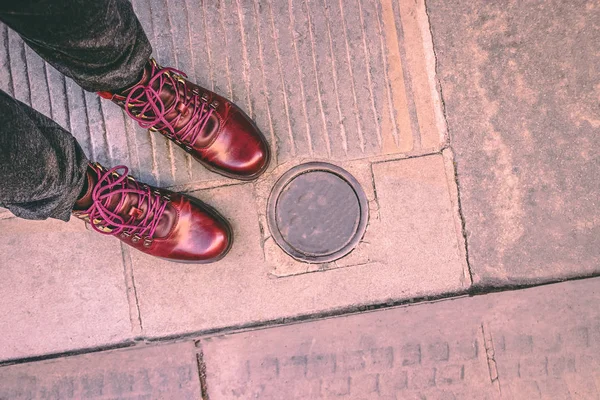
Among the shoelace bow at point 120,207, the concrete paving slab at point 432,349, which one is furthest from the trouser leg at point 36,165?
the concrete paving slab at point 432,349

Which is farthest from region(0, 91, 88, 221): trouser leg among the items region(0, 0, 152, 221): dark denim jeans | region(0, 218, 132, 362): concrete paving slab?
region(0, 218, 132, 362): concrete paving slab

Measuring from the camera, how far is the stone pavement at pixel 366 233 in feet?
6.72

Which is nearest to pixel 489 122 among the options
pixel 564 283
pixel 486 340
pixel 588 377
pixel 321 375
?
pixel 564 283

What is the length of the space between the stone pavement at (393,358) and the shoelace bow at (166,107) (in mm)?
929

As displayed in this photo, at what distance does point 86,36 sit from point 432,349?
1800 mm

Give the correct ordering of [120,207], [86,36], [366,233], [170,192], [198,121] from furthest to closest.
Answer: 1. [366,233]
2. [170,192]
3. [198,121]
4. [120,207]
5. [86,36]

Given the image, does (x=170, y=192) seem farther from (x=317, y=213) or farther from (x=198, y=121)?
(x=317, y=213)

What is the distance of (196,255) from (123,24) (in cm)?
94

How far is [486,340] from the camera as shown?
2.04 metres

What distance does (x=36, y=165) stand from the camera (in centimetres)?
140

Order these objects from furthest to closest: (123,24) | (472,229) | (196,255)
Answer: (472,229), (196,255), (123,24)

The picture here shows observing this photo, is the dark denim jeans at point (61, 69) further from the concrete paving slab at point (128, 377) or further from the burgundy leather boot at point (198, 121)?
the concrete paving slab at point (128, 377)

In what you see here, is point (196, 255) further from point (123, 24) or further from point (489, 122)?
point (489, 122)

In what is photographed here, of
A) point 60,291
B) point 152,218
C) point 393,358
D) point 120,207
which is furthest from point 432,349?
point 60,291
